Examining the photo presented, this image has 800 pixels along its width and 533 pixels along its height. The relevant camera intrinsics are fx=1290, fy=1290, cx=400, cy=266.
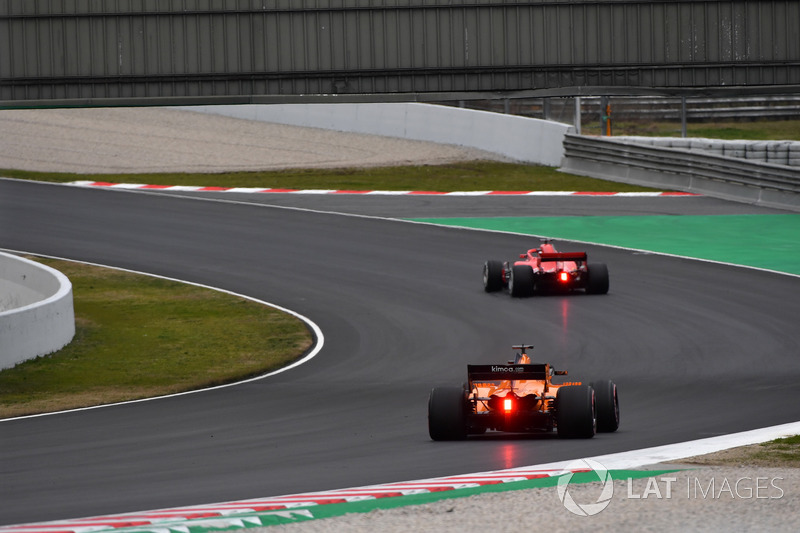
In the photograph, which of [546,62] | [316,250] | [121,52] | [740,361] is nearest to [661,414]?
[740,361]

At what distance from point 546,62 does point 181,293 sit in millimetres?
9098

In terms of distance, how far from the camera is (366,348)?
21938 mm

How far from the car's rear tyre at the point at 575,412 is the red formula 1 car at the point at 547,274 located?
10993 millimetres

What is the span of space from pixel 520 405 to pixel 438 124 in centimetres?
3220

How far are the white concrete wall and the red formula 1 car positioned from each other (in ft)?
53.0

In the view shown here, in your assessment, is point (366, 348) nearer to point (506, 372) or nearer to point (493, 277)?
point (493, 277)

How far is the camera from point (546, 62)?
942 inches

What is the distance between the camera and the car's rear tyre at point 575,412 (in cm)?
1448
